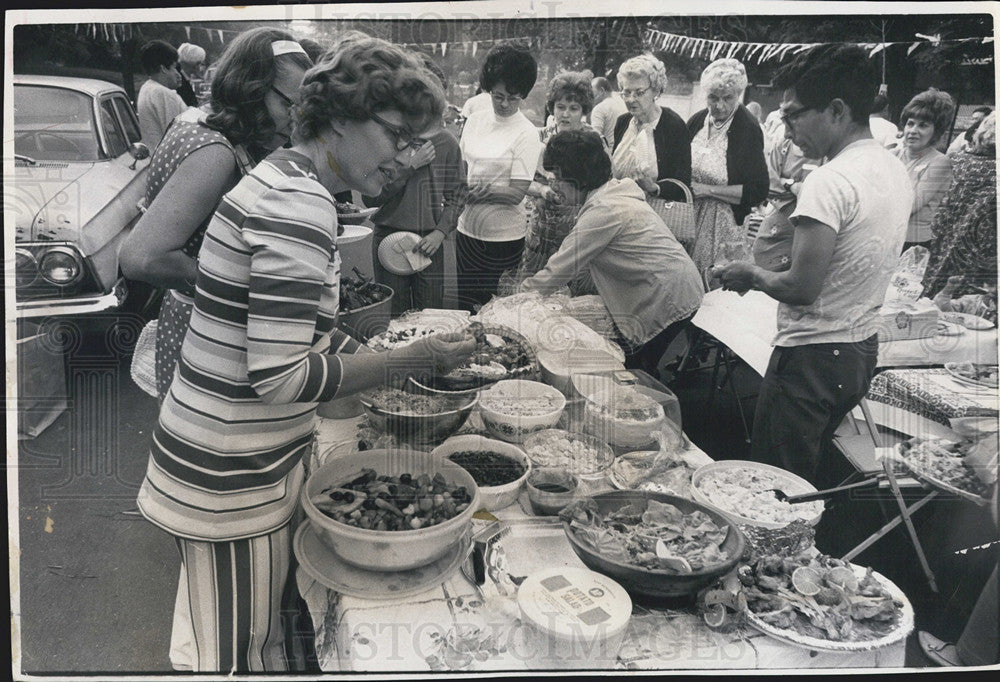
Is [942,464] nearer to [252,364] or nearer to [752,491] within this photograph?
[752,491]

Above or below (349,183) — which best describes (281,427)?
below

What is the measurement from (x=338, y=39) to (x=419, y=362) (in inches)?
40.6

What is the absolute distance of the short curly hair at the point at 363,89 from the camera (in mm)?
1812

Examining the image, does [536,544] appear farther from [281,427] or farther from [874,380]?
[874,380]

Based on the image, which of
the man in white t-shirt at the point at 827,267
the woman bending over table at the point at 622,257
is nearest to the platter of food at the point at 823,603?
the man in white t-shirt at the point at 827,267

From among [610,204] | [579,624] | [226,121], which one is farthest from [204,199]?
[579,624]

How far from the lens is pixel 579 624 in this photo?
195 centimetres

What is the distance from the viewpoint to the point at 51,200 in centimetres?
229

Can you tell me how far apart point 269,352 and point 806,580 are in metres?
1.67

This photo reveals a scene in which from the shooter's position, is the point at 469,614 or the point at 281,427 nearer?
the point at 281,427

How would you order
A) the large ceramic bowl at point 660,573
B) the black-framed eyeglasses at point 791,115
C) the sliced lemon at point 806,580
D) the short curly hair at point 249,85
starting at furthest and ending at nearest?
1. the black-framed eyeglasses at point 791,115
2. the sliced lemon at point 806,580
3. the short curly hair at point 249,85
4. the large ceramic bowl at point 660,573

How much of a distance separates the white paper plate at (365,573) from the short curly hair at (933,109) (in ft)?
6.14

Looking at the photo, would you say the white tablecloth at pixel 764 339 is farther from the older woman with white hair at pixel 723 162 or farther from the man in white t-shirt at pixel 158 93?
the man in white t-shirt at pixel 158 93

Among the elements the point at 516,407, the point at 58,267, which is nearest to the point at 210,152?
the point at 58,267
